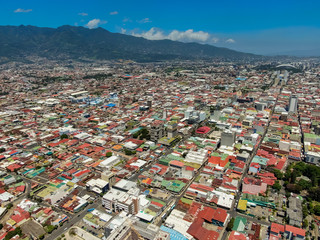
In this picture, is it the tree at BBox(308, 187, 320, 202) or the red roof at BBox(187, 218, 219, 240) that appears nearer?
the red roof at BBox(187, 218, 219, 240)

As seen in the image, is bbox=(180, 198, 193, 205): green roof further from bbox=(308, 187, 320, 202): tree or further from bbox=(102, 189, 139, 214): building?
bbox=(308, 187, 320, 202): tree

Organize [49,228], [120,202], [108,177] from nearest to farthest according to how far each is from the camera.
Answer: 1. [49,228]
2. [120,202]
3. [108,177]

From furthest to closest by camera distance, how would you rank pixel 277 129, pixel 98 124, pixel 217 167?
pixel 98 124 < pixel 277 129 < pixel 217 167

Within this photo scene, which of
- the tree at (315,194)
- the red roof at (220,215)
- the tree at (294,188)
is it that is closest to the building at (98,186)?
the red roof at (220,215)

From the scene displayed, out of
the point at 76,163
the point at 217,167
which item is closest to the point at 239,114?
the point at 217,167

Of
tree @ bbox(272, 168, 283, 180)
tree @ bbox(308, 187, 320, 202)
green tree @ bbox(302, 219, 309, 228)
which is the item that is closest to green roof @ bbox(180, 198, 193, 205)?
green tree @ bbox(302, 219, 309, 228)

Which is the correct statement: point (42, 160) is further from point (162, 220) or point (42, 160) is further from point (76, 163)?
point (162, 220)

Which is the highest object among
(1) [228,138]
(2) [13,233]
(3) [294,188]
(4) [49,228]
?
(1) [228,138]

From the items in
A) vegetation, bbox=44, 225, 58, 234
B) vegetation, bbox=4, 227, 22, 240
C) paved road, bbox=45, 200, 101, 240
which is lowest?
paved road, bbox=45, 200, 101, 240

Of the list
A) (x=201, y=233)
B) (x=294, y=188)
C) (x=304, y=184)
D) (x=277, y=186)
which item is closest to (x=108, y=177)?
(x=201, y=233)

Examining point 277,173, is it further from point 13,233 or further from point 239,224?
point 13,233

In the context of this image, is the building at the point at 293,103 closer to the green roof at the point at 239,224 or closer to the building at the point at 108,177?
the green roof at the point at 239,224
